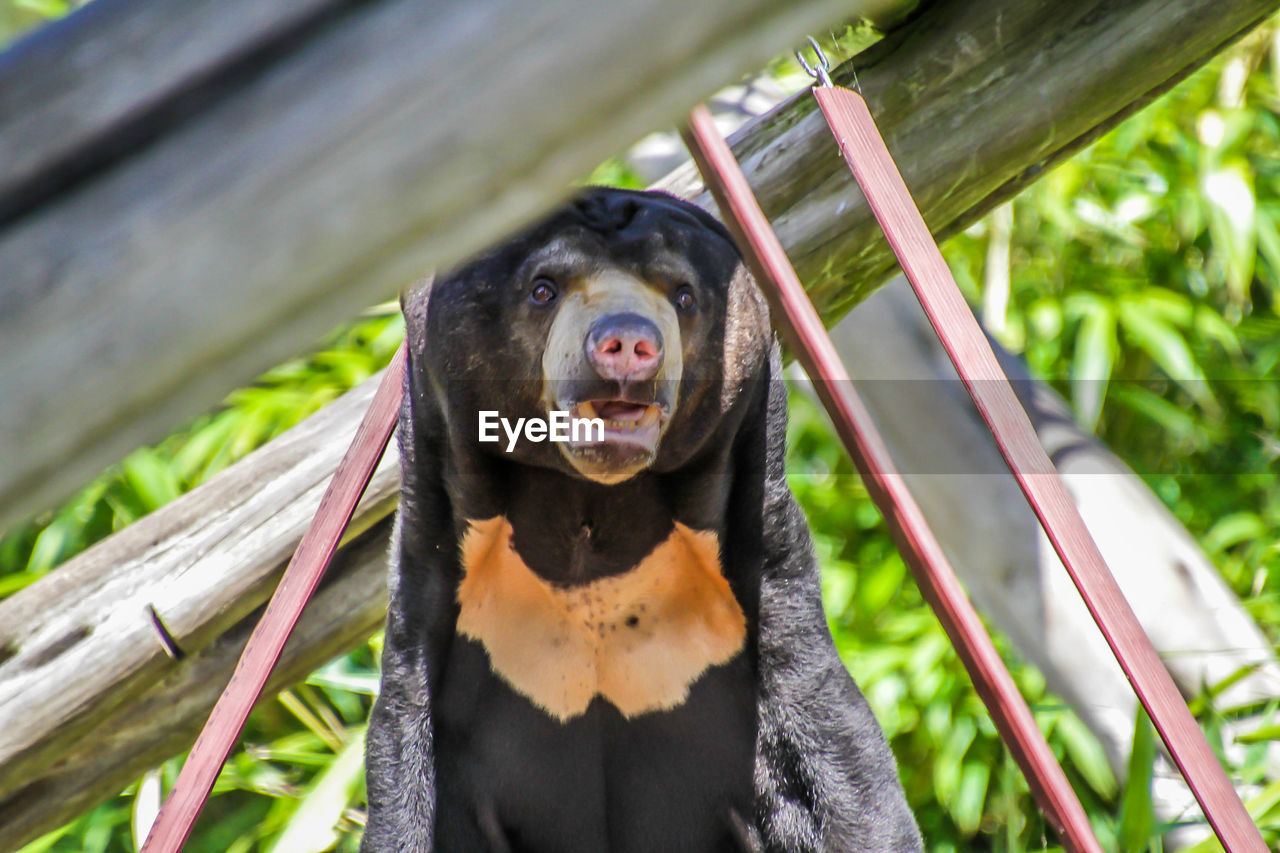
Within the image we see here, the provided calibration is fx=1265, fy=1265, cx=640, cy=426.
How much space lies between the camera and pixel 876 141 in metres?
1.18

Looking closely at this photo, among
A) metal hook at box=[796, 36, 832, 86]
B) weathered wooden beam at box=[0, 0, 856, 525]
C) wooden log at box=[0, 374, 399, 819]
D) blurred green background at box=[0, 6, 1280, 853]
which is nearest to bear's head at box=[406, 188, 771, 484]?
metal hook at box=[796, 36, 832, 86]

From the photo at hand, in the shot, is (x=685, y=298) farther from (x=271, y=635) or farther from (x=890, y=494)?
(x=271, y=635)

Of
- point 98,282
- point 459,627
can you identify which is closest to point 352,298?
point 98,282

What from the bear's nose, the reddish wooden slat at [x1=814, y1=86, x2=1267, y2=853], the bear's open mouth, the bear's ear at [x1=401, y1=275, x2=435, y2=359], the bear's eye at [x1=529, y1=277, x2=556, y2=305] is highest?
the bear's ear at [x1=401, y1=275, x2=435, y2=359]

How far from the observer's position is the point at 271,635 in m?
1.34

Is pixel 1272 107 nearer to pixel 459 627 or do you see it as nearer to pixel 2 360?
pixel 459 627

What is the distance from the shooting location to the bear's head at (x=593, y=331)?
1.30 meters

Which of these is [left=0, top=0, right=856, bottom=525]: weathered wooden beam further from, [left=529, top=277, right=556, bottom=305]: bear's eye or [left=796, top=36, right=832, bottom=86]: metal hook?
[left=529, top=277, right=556, bottom=305]: bear's eye

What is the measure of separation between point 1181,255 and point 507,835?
2.67 m

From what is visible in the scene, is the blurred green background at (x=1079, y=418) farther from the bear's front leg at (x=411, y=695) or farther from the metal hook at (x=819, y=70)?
the metal hook at (x=819, y=70)

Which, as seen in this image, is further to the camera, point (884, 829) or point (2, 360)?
point (884, 829)

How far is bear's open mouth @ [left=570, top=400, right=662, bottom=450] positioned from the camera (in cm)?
130

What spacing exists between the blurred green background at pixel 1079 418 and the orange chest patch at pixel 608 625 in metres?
1.22

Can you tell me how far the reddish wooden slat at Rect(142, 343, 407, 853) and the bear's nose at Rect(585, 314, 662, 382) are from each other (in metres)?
0.33
